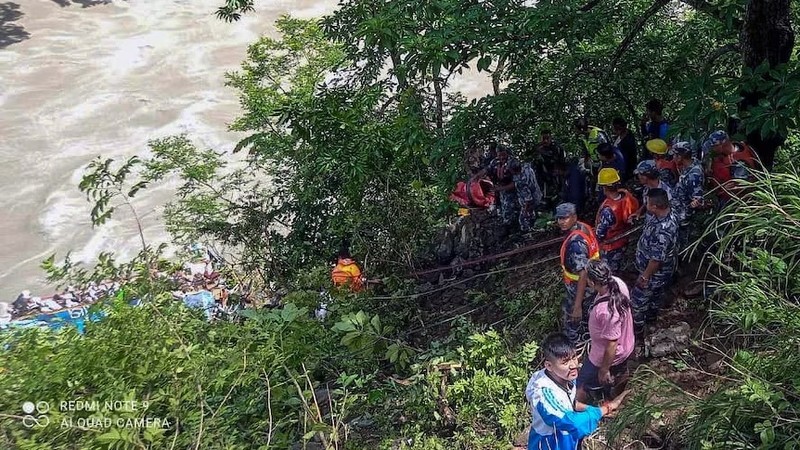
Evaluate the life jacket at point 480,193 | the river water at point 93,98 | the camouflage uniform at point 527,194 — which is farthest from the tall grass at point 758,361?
the river water at point 93,98

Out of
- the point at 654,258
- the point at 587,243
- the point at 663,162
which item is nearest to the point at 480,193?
the point at 663,162

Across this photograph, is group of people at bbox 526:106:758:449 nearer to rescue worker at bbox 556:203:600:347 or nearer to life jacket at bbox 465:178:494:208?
rescue worker at bbox 556:203:600:347

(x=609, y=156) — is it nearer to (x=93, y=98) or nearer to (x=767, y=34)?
(x=767, y=34)

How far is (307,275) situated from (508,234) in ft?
7.79

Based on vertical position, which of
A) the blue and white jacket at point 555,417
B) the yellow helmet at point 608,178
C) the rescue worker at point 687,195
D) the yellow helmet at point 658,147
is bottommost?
the blue and white jacket at point 555,417

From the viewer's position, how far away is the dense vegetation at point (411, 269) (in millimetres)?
3363

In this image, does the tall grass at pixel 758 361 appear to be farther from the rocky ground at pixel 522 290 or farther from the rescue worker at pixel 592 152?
the rescue worker at pixel 592 152

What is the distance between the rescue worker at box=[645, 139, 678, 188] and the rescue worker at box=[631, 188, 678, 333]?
1016 mm

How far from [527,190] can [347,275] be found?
2.13 meters

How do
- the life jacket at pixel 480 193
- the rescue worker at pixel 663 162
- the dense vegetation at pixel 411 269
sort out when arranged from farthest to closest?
the life jacket at pixel 480 193
the rescue worker at pixel 663 162
the dense vegetation at pixel 411 269

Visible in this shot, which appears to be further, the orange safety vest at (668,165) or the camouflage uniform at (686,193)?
the orange safety vest at (668,165)

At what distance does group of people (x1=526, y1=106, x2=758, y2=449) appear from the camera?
3379 millimetres

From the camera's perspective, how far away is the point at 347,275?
22.5 feet

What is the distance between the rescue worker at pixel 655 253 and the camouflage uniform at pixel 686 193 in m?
0.31
